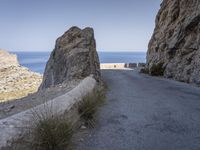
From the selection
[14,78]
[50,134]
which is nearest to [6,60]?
[14,78]

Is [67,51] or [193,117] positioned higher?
[67,51]

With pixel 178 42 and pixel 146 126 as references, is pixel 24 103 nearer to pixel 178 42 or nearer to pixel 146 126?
pixel 146 126

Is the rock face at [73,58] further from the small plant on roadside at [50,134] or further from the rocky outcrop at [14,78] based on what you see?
the rocky outcrop at [14,78]

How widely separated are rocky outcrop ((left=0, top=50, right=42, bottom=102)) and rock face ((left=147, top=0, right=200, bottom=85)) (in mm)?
21607

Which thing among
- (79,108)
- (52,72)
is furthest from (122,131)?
(52,72)

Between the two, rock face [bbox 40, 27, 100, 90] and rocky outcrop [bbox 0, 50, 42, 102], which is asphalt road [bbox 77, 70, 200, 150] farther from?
rocky outcrop [bbox 0, 50, 42, 102]

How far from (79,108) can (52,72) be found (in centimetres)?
1407

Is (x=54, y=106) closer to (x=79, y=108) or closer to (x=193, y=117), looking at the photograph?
(x=79, y=108)

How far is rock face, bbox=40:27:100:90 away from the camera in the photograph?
1675 cm

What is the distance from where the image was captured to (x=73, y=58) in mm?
17562

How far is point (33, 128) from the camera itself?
5289 millimetres

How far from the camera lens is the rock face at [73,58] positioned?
1675 centimetres

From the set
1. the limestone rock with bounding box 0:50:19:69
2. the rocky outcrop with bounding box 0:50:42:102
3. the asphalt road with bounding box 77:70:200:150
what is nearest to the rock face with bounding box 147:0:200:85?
the asphalt road with bounding box 77:70:200:150

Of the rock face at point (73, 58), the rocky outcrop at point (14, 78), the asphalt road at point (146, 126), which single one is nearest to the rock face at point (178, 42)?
the rock face at point (73, 58)
